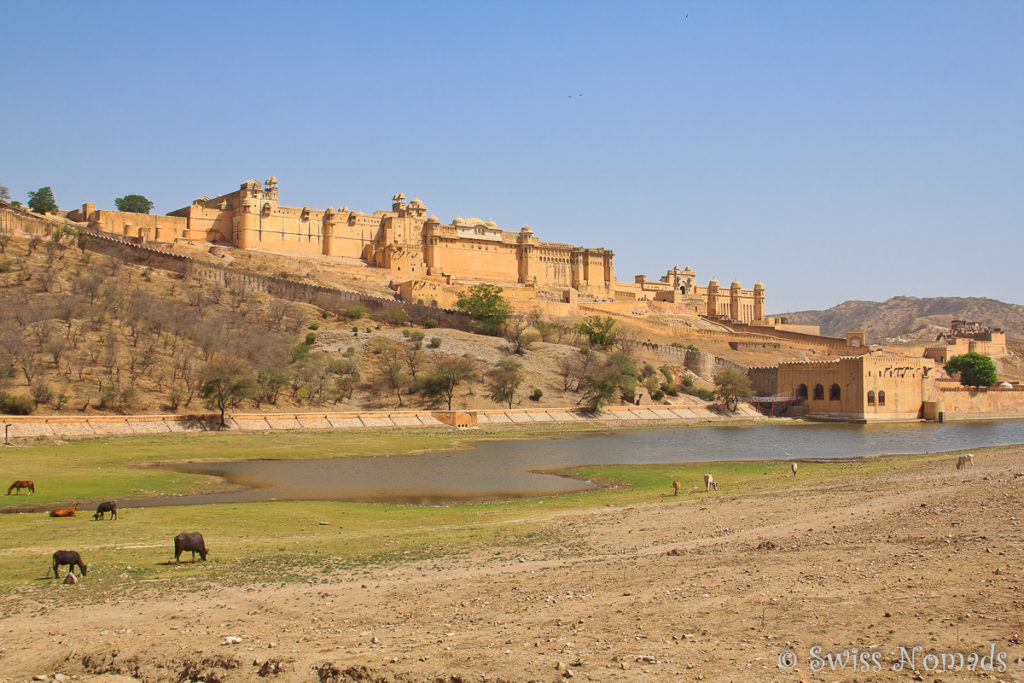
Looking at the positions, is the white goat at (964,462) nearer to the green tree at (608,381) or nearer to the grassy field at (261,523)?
the grassy field at (261,523)

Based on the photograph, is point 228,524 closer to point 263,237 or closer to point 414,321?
point 414,321

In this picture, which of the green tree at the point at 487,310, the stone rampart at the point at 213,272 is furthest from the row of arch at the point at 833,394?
the stone rampart at the point at 213,272

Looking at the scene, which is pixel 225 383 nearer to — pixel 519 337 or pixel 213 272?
pixel 213 272

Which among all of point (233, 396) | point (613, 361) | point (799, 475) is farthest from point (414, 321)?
point (799, 475)

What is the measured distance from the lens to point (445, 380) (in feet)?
176

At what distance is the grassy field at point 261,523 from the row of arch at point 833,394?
32.4 metres

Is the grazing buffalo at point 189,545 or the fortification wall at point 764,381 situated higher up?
the fortification wall at point 764,381

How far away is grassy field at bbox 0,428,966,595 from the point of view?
1283 cm

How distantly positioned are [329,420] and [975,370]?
55597mm

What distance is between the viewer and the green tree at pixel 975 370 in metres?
74.8

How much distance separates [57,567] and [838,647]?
374 inches

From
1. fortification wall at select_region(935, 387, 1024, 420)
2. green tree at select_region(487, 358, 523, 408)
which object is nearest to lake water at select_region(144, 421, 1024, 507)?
green tree at select_region(487, 358, 523, 408)

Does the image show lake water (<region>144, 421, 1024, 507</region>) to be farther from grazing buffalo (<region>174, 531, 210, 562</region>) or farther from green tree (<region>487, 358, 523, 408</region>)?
grazing buffalo (<region>174, 531, 210, 562</region>)

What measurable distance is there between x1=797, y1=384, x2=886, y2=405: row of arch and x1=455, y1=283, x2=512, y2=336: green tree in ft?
73.8
